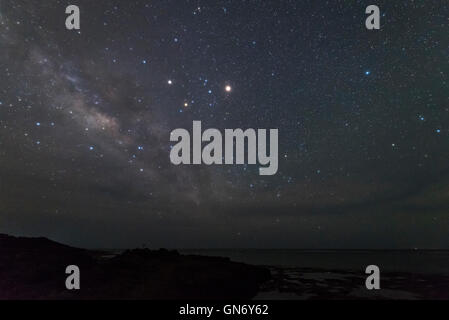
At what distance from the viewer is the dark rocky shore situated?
673 inches

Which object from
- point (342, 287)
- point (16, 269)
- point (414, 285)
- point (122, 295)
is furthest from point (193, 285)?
point (414, 285)

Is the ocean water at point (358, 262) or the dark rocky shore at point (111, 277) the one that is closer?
the dark rocky shore at point (111, 277)

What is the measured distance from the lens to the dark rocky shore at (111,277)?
56.1ft

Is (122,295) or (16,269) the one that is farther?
(16,269)

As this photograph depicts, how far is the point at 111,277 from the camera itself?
19688 mm

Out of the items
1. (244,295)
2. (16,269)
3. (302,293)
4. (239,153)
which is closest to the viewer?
(239,153)

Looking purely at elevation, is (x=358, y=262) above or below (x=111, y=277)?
below

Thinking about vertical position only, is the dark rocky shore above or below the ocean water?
above

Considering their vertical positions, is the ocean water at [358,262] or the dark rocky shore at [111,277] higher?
the dark rocky shore at [111,277]

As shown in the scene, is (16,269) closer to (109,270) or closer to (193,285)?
(109,270)

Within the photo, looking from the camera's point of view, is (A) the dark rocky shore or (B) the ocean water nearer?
(A) the dark rocky shore

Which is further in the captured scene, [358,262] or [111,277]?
[358,262]
